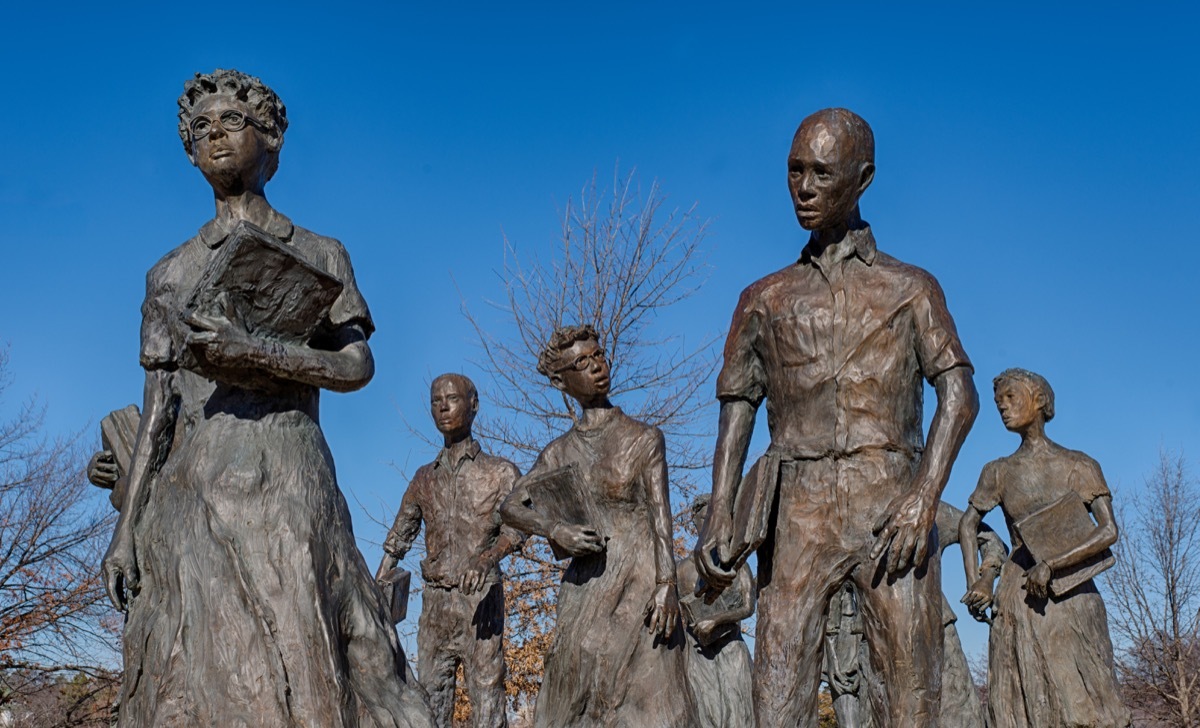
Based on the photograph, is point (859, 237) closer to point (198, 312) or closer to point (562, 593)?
point (198, 312)

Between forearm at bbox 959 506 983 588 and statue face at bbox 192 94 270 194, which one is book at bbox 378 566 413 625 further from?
statue face at bbox 192 94 270 194

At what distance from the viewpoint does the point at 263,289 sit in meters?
5.01

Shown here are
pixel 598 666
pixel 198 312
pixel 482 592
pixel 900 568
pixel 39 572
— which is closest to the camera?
pixel 198 312

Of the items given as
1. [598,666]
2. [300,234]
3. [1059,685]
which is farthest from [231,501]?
[1059,685]

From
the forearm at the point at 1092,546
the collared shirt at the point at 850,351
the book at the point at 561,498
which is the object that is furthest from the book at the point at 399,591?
the collared shirt at the point at 850,351

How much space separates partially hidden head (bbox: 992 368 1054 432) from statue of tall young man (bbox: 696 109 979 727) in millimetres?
4841

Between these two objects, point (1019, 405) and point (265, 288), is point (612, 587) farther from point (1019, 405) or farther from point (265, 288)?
point (265, 288)

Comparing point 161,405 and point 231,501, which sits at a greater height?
point 161,405

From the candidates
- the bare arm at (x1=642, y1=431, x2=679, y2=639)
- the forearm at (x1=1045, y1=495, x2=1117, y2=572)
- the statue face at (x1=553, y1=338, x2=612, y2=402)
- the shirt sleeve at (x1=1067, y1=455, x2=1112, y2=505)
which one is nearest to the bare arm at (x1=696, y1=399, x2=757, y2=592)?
the bare arm at (x1=642, y1=431, x2=679, y2=639)

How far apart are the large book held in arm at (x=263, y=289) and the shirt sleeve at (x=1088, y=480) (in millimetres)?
6261

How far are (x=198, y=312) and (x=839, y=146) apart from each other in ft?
7.78

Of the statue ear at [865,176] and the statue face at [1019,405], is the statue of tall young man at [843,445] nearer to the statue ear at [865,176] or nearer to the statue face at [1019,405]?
the statue ear at [865,176]

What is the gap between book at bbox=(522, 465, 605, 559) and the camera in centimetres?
836

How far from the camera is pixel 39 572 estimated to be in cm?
2292
